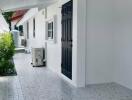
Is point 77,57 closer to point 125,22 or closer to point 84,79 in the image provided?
point 84,79

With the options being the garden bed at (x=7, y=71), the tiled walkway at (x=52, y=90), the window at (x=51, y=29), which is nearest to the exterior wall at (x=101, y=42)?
the tiled walkway at (x=52, y=90)

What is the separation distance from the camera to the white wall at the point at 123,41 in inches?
260

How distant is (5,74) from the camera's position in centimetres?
888

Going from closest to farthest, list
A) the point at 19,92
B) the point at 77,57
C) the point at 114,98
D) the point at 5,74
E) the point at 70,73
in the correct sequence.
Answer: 1. the point at 114,98
2. the point at 19,92
3. the point at 77,57
4. the point at 70,73
5. the point at 5,74

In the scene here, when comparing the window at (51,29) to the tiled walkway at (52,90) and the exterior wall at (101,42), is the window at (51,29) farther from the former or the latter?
the exterior wall at (101,42)

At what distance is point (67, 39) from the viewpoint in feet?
25.2

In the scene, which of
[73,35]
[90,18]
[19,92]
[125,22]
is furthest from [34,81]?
[125,22]

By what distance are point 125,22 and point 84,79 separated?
2.06 m

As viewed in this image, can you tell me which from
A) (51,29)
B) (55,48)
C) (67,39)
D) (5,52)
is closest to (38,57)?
(51,29)

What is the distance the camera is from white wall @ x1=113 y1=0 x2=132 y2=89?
21.6 ft

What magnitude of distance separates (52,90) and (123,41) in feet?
8.26

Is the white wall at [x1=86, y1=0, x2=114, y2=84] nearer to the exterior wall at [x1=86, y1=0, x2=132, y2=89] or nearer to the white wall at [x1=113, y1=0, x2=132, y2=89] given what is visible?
the exterior wall at [x1=86, y1=0, x2=132, y2=89]

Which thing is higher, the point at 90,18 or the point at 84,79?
the point at 90,18

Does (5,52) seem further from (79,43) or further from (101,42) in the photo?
(101,42)
